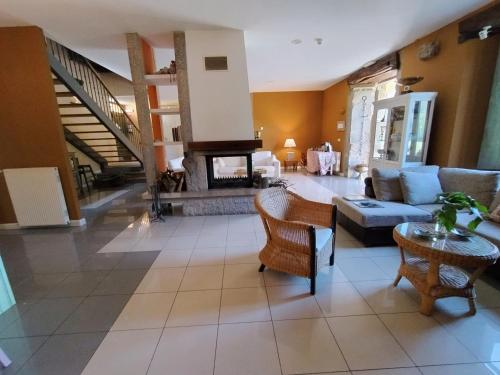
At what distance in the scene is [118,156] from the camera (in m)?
6.80

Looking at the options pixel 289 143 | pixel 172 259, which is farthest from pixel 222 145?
pixel 289 143

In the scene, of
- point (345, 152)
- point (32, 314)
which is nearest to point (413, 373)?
point (32, 314)

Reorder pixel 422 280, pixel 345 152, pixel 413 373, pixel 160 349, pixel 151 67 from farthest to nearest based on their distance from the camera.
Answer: pixel 345 152 → pixel 151 67 → pixel 422 280 → pixel 160 349 → pixel 413 373

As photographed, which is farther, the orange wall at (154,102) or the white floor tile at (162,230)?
the orange wall at (154,102)

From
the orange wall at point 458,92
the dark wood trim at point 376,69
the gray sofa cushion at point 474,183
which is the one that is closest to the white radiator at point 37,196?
the gray sofa cushion at point 474,183

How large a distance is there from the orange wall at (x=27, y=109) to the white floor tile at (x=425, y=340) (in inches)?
165

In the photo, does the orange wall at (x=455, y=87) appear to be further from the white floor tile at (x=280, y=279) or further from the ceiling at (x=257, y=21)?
the white floor tile at (x=280, y=279)

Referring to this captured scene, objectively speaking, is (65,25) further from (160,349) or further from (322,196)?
(322,196)

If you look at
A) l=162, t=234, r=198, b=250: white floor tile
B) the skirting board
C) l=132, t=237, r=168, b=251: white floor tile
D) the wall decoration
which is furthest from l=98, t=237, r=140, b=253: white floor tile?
the wall decoration

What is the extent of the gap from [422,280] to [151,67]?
4.50 meters

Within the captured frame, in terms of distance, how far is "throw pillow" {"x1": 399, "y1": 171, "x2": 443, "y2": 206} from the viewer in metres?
2.80

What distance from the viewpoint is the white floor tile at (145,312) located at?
163 cm

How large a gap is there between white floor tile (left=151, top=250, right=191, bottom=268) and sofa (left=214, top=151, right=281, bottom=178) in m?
2.43

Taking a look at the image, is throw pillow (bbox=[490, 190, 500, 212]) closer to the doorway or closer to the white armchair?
the doorway
